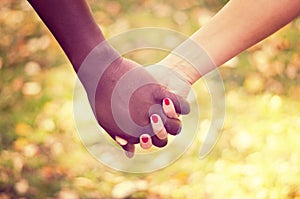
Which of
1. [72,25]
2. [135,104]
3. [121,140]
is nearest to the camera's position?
[72,25]

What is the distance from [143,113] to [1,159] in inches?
30.8

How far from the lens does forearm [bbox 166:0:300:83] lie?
77.3 inches

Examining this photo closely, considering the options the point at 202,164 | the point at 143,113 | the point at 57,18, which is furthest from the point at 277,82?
the point at 57,18

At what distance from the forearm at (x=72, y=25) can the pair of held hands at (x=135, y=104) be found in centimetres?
10

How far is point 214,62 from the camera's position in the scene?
2131 mm

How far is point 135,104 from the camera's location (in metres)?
2.08

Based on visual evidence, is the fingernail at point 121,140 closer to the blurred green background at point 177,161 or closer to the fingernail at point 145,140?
the fingernail at point 145,140

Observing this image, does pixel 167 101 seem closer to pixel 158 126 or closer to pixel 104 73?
pixel 158 126

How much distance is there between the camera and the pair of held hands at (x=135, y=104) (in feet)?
6.75

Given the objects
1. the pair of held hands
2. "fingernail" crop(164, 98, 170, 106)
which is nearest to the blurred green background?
the pair of held hands

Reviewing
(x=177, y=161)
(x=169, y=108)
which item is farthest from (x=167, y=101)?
(x=177, y=161)

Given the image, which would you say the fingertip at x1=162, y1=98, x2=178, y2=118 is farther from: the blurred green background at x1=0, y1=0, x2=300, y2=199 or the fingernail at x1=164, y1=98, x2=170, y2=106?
the blurred green background at x1=0, y1=0, x2=300, y2=199

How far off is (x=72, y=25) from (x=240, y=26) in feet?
1.67

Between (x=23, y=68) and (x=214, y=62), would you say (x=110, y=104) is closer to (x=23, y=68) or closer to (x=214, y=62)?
(x=214, y=62)
